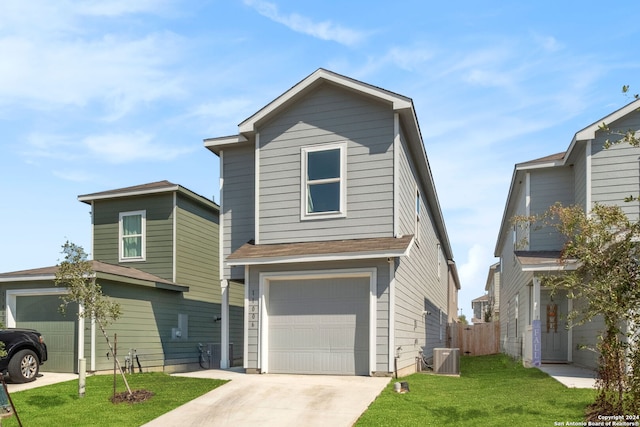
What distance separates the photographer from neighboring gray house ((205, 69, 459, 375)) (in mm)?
12305

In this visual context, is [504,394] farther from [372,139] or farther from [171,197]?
[171,197]

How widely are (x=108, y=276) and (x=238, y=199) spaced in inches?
167

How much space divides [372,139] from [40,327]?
36.8 feet

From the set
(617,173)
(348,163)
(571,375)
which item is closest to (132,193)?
(348,163)

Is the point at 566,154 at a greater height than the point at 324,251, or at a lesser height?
greater

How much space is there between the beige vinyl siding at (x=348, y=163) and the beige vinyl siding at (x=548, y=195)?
6.83m

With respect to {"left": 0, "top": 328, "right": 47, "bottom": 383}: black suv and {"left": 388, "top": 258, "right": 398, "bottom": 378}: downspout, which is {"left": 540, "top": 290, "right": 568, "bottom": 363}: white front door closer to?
{"left": 388, "top": 258, "right": 398, "bottom": 378}: downspout

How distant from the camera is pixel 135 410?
992 centimetres

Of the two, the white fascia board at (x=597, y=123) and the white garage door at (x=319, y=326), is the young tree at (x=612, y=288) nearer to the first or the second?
the white garage door at (x=319, y=326)

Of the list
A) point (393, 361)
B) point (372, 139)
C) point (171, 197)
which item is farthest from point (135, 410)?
point (171, 197)

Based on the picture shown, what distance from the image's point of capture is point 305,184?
13.4 metres

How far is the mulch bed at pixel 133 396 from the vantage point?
34.7 ft

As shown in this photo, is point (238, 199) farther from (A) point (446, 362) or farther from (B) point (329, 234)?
(A) point (446, 362)

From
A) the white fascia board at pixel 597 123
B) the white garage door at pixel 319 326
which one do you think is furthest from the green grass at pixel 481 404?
the white fascia board at pixel 597 123
